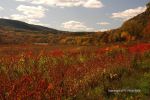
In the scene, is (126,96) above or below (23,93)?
below

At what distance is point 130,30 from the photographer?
50.4 metres

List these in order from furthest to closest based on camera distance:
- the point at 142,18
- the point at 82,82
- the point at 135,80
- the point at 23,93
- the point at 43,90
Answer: the point at 142,18 → the point at 135,80 → the point at 82,82 → the point at 43,90 → the point at 23,93

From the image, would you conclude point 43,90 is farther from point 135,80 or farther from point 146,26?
point 146,26

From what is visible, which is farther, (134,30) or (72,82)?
(134,30)

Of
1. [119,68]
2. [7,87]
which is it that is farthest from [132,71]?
[7,87]

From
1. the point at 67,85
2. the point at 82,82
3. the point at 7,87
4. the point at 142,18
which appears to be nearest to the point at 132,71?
the point at 82,82

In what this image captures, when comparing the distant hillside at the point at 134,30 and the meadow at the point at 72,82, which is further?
A: the distant hillside at the point at 134,30

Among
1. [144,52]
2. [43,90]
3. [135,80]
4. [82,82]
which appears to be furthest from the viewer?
[144,52]

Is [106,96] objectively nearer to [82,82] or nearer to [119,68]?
[82,82]

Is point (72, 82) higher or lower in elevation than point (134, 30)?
higher

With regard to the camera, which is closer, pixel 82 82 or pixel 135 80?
pixel 82 82

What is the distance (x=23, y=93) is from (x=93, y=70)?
5.27 meters

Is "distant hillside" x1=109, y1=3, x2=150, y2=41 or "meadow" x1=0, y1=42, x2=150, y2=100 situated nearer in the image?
"meadow" x1=0, y1=42, x2=150, y2=100

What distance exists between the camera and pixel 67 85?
30.0 feet
